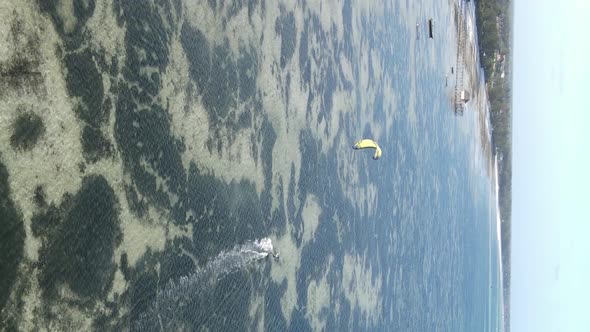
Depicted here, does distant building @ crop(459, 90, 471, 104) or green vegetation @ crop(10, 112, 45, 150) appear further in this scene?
distant building @ crop(459, 90, 471, 104)

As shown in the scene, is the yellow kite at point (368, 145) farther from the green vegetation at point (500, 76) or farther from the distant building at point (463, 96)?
the green vegetation at point (500, 76)

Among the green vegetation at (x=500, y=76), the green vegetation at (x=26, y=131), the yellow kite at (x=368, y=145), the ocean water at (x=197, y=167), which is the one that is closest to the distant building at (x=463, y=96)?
the ocean water at (x=197, y=167)

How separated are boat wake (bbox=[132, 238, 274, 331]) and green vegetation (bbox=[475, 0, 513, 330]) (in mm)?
7009

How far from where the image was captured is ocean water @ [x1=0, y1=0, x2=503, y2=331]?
0.90m

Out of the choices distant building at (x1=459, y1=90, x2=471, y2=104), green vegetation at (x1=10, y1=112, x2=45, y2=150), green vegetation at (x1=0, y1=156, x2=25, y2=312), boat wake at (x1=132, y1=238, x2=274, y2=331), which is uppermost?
distant building at (x1=459, y1=90, x2=471, y2=104)

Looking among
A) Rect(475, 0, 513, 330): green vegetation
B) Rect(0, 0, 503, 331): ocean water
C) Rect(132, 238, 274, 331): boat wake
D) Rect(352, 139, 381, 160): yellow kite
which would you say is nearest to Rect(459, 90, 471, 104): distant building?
Rect(0, 0, 503, 331): ocean water

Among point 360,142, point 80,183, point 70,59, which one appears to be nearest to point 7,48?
point 70,59

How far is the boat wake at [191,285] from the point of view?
1.18 m

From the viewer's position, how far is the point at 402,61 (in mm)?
3771

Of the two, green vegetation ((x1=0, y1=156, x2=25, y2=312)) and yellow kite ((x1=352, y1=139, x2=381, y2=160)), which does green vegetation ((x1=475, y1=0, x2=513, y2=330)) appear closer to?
yellow kite ((x1=352, y1=139, x2=381, y2=160))

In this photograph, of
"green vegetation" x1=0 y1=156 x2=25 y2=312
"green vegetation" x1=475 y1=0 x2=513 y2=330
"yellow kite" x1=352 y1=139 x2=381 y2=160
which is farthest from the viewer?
"green vegetation" x1=475 y1=0 x2=513 y2=330

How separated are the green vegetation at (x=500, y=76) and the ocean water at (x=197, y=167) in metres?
5.00

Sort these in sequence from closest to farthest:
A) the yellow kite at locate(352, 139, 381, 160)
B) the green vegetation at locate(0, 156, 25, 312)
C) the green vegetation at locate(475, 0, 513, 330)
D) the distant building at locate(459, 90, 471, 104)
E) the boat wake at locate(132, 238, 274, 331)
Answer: the green vegetation at locate(0, 156, 25, 312)
the boat wake at locate(132, 238, 274, 331)
the yellow kite at locate(352, 139, 381, 160)
the distant building at locate(459, 90, 471, 104)
the green vegetation at locate(475, 0, 513, 330)

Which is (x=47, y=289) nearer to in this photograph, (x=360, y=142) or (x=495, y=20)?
(x=360, y=142)
